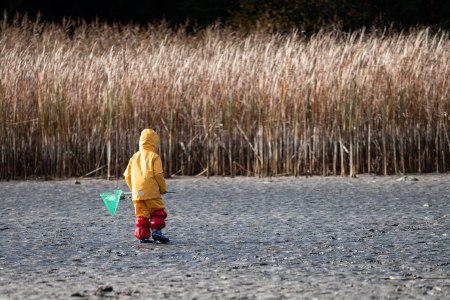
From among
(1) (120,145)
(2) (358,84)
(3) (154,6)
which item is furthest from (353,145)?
(3) (154,6)

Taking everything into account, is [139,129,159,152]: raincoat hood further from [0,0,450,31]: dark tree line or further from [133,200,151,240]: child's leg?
[0,0,450,31]: dark tree line

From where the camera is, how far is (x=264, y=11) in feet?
75.4

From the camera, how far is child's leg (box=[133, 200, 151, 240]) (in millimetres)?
6508

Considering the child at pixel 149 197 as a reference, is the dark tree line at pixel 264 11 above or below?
above

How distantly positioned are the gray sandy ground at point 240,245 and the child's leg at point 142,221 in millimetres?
76

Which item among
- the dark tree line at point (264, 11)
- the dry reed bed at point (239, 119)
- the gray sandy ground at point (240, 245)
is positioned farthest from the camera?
the dark tree line at point (264, 11)

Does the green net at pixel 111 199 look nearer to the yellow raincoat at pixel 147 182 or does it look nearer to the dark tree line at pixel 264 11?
the yellow raincoat at pixel 147 182

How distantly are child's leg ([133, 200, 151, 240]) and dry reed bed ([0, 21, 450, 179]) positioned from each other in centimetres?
514

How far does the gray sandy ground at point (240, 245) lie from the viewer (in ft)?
16.5

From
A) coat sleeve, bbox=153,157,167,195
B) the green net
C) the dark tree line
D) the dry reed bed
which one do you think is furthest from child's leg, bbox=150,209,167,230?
the dark tree line

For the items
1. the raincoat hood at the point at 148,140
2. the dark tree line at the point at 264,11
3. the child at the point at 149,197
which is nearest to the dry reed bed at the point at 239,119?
the raincoat hood at the point at 148,140

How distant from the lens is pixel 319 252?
243 inches

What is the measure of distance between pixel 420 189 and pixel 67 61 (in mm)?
4942

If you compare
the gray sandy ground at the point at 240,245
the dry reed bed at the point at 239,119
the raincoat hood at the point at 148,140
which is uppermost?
the dry reed bed at the point at 239,119
